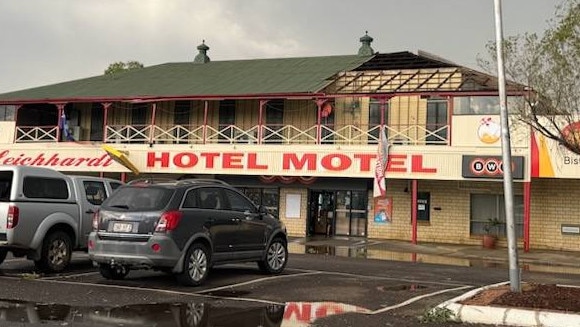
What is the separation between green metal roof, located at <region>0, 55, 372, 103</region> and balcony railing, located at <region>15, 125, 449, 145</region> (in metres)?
1.55

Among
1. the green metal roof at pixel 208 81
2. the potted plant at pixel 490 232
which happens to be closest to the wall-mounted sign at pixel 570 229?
the potted plant at pixel 490 232

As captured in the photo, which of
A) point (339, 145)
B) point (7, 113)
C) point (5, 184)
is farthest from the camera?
point (7, 113)

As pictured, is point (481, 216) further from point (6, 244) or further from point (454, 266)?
point (6, 244)

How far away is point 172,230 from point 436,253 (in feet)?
42.2

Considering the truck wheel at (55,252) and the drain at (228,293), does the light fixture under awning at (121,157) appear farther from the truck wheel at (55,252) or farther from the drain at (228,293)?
the drain at (228,293)

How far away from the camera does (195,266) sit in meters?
10.5

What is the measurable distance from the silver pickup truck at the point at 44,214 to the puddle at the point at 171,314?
257cm

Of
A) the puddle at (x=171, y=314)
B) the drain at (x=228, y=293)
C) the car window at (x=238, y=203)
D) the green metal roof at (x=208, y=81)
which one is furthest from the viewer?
the green metal roof at (x=208, y=81)

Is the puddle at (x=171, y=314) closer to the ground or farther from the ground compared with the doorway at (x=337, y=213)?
closer to the ground

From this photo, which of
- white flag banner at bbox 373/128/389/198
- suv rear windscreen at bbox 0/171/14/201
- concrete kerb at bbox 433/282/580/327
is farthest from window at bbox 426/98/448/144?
concrete kerb at bbox 433/282/580/327

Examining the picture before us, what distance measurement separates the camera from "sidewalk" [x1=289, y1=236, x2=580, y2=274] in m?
18.3

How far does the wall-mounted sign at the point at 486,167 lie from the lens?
21.7 m

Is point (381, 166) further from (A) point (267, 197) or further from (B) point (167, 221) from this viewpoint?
(B) point (167, 221)

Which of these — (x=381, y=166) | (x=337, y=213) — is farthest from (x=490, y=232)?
(x=337, y=213)
